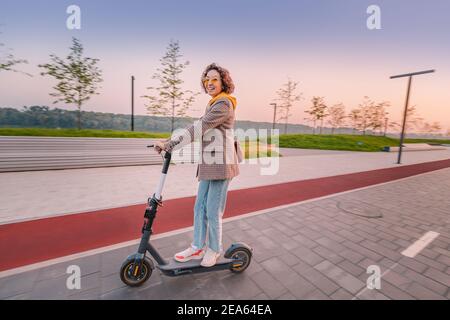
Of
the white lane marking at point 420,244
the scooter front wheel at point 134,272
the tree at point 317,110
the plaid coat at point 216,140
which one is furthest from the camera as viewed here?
the tree at point 317,110

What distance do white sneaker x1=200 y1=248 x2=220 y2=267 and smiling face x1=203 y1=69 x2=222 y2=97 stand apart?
68.4 inches

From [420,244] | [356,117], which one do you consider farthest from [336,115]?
[420,244]

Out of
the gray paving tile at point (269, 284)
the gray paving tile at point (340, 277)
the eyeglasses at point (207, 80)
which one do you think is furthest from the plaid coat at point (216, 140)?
the gray paving tile at point (340, 277)

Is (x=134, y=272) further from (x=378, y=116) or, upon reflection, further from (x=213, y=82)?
(x=378, y=116)

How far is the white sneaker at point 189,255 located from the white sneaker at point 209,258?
0.11 metres

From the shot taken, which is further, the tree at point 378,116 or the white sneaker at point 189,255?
the tree at point 378,116

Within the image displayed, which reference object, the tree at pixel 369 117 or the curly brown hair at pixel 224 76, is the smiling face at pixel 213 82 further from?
the tree at pixel 369 117

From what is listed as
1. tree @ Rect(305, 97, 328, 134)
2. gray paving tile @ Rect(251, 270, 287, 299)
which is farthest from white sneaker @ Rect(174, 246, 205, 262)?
tree @ Rect(305, 97, 328, 134)

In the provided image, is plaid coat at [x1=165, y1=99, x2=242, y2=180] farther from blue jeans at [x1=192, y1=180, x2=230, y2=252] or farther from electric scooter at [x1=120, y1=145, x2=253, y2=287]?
electric scooter at [x1=120, y1=145, x2=253, y2=287]

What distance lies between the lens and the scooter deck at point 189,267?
2157 mm

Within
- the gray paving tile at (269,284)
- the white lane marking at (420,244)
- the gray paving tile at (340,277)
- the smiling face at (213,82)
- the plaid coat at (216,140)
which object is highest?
the smiling face at (213,82)

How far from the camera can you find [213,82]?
83.3 inches

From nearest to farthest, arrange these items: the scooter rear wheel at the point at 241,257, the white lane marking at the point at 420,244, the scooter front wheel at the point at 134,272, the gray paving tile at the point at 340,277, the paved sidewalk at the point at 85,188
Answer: the scooter front wheel at the point at 134,272 < the gray paving tile at the point at 340,277 < the scooter rear wheel at the point at 241,257 < the white lane marking at the point at 420,244 < the paved sidewalk at the point at 85,188
